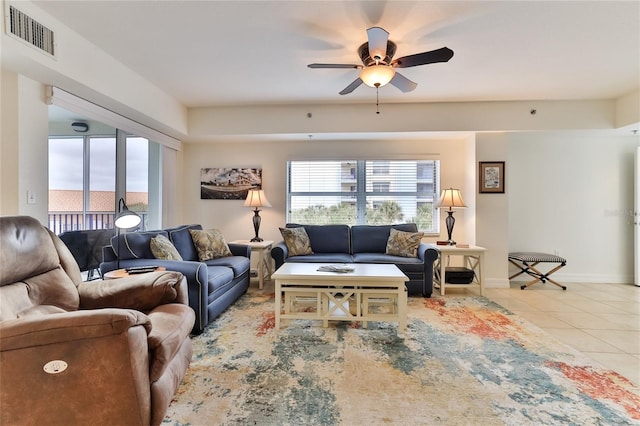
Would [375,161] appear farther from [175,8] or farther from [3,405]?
[3,405]

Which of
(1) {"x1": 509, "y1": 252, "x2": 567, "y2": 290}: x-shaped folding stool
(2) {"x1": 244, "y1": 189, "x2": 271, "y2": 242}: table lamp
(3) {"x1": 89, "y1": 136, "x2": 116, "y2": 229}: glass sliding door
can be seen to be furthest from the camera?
(2) {"x1": 244, "y1": 189, "x2": 271, "y2": 242}: table lamp

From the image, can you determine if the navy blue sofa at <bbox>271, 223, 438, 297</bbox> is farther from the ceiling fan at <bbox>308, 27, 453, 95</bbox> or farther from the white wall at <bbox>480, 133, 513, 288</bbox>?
the ceiling fan at <bbox>308, 27, 453, 95</bbox>

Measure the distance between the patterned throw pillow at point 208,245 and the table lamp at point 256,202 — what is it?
81cm

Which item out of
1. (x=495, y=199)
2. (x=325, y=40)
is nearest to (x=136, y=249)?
(x=325, y=40)

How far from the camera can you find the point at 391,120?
400cm

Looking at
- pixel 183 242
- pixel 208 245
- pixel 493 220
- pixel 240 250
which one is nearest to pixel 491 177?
pixel 493 220

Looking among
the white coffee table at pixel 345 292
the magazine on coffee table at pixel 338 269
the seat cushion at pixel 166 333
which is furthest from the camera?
the magazine on coffee table at pixel 338 269

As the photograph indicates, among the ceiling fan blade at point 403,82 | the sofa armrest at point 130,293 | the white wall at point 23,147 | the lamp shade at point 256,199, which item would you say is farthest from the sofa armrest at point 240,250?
the ceiling fan blade at point 403,82

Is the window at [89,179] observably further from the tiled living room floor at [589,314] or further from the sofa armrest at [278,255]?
the tiled living room floor at [589,314]

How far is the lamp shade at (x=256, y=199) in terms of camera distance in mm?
4289

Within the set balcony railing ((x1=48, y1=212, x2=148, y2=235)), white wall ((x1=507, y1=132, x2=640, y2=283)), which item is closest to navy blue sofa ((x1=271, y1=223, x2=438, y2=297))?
white wall ((x1=507, y1=132, x2=640, y2=283))

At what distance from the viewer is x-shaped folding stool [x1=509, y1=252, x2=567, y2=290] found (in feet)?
12.9

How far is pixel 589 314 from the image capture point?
9.81 feet

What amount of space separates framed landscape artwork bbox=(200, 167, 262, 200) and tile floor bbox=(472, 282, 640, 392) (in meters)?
3.47
